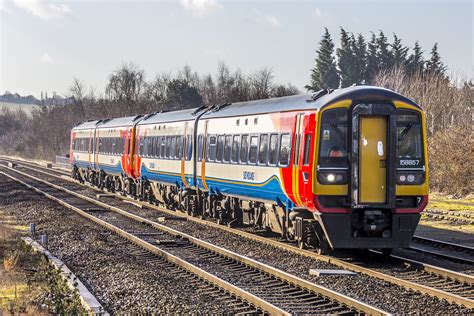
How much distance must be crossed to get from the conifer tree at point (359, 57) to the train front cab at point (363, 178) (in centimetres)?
8095

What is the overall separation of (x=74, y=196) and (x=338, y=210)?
20721 mm

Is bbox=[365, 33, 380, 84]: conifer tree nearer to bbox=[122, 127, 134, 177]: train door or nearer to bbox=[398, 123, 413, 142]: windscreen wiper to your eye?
bbox=[122, 127, 134, 177]: train door

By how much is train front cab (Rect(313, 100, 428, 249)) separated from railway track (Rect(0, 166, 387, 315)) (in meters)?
1.93

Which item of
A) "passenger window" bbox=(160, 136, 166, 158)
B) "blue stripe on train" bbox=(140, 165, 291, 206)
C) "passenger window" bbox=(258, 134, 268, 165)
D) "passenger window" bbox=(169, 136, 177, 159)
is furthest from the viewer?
"passenger window" bbox=(160, 136, 166, 158)

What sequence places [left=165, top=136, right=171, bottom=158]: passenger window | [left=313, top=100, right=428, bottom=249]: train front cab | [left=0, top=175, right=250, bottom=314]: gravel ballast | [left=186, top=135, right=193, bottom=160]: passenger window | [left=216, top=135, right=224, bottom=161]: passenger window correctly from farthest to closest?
1. [left=165, top=136, right=171, bottom=158]: passenger window
2. [left=186, top=135, right=193, bottom=160]: passenger window
3. [left=216, top=135, right=224, bottom=161]: passenger window
4. [left=313, top=100, right=428, bottom=249]: train front cab
5. [left=0, top=175, right=250, bottom=314]: gravel ballast

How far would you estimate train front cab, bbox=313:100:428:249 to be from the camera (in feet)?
49.1

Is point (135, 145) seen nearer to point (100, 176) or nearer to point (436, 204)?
point (100, 176)

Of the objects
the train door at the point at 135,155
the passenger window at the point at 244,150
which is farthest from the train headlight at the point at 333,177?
the train door at the point at 135,155

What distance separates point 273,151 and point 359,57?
83.9m

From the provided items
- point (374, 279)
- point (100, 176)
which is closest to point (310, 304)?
point (374, 279)

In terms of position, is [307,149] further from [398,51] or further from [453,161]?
[398,51]

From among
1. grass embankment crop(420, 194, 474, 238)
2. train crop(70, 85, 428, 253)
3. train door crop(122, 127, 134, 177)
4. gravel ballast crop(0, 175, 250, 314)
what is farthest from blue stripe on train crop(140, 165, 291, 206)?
train door crop(122, 127, 134, 177)

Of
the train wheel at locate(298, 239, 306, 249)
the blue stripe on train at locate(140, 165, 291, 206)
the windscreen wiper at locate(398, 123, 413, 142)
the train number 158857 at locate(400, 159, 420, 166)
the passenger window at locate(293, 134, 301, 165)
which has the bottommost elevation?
the train wheel at locate(298, 239, 306, 249)

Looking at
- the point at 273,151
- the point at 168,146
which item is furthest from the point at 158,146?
the point at 273,151
